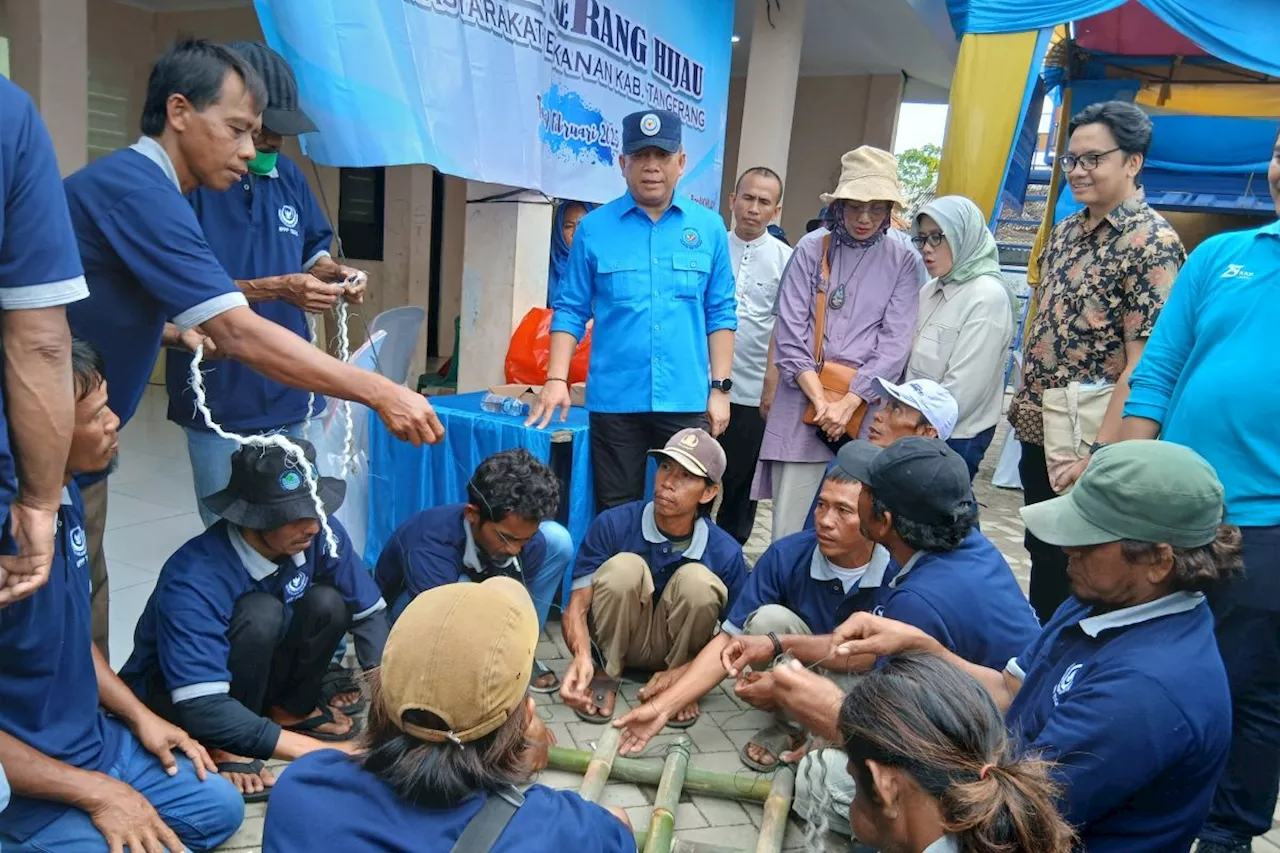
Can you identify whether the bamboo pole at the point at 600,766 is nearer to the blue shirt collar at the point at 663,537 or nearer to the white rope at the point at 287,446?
the blue shirt collar at the point at 663,537

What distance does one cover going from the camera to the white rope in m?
2.52

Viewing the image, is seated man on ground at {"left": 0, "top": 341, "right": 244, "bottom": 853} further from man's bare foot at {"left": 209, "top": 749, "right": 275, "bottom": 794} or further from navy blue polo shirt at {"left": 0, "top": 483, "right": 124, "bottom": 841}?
man's bare foot at {"left": 209, "top": 749, "right": 275, "bottom": 794}

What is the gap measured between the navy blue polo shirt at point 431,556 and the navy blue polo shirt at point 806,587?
33.2 inches

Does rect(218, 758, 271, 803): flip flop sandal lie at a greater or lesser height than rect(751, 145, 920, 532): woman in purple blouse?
lesser

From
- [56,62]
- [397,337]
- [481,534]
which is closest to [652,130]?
[397,337]

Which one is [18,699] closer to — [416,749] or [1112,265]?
[416,749]

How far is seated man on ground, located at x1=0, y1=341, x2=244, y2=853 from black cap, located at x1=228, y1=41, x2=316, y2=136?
38.7 inches

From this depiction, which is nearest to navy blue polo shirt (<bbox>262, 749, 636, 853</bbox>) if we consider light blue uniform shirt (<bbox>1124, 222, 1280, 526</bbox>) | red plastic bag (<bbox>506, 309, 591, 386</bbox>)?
light blue uniform shirt (<bbox>1124, 222, 1280, 526</bbox>)

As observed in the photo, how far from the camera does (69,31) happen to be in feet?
17.3

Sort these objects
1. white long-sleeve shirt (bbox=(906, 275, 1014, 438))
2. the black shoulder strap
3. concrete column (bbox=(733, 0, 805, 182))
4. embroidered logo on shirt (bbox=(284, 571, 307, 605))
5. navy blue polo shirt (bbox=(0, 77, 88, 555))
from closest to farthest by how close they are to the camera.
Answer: the black shoulder strap
navy blue polo shirt (bbox=(0, 77, 88, 555))
embroidered logo on shirt (bbox=(284, 571, 307, 605))
white long-sleeve shirt (bbox=(906, 275, 1014, 438))
concrete column (bbox=(733, 0, 805, 182))

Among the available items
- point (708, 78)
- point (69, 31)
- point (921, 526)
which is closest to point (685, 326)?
point (921, 526)

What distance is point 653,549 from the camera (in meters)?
3.33

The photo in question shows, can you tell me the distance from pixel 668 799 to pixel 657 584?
3.13 ft

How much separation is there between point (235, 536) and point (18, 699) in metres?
0.73
